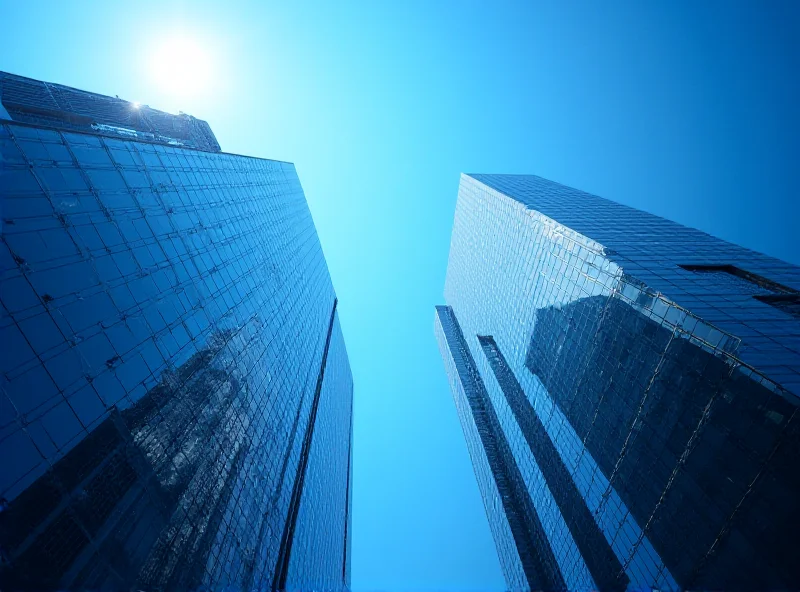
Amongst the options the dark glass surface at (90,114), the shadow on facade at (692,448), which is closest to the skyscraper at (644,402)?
the shadow on facade at (692,448)

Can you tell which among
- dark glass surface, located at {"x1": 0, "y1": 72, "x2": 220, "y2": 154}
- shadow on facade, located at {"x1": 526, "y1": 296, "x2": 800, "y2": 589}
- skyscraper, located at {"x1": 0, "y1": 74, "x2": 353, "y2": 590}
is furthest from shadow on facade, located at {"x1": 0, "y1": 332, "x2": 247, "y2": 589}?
shadow on facade, located at {"x1": 526, "y1": 296, "x2": 800, "y2": 589}

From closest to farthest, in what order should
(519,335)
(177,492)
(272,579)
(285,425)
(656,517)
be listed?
(177,492) → (656,517) → (272,579) → (285,425) → (519,335)

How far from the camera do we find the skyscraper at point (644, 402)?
21.6 meters

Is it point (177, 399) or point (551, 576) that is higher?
point (177, 399)

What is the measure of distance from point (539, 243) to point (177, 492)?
50.0 meters

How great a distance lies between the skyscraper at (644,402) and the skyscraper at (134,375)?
29.9 m

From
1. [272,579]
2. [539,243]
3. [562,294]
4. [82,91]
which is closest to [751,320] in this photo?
[562,294]

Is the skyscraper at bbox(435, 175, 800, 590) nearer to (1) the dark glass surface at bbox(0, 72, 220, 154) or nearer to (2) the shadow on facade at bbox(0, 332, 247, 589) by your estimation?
(2) the shadow on facade at bbox(0, 332, 247, 589)

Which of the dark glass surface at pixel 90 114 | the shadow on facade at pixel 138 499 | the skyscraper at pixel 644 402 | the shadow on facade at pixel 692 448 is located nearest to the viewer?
the shadow on facade at pixel 138 499

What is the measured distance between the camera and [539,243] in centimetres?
5544

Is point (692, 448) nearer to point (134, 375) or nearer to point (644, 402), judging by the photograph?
point (644, 402)

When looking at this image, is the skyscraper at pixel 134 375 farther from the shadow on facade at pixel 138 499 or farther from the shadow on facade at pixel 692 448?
the shadow on facade at pixel 692 448

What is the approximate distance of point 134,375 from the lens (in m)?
18.7

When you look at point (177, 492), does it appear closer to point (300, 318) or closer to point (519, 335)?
point (300, 318)
